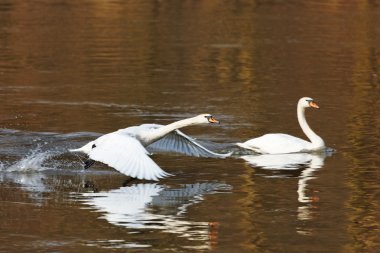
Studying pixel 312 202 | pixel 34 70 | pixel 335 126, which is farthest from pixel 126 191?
pixel 34 70

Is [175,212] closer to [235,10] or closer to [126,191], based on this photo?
[126,191]

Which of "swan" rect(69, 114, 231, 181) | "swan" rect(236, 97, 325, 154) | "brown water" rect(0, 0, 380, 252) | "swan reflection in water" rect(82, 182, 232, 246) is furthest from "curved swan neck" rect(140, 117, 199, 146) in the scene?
"swan" rect(236, 97, 325, 154)

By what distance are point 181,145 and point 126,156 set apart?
2.00 metres

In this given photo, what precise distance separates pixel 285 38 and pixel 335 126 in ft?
38.5

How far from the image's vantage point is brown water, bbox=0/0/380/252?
35.0 feet

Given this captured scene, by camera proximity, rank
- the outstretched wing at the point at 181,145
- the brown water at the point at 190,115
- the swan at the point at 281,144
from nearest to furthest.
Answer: the brown water at the point at 190,115, the outstretched wing at the point at 181,145, the swan at the point at 281,144

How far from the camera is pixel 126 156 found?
1252 cm

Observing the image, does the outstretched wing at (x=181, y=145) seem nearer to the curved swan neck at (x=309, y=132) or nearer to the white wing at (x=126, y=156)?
the white wing at (x=126, y=156)

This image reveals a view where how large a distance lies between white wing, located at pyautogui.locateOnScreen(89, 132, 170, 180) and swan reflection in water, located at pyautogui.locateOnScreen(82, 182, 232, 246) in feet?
0.86

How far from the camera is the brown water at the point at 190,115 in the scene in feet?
35.0

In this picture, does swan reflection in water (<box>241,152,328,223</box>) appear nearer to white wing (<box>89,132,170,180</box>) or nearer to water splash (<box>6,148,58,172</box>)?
white wing (<box>89,132,170,180</box>)

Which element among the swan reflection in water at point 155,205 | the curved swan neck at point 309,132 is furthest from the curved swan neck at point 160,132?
the curved swan neck at point 309,132

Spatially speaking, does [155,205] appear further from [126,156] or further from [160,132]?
[160,132]

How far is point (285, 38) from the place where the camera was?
2895cm
